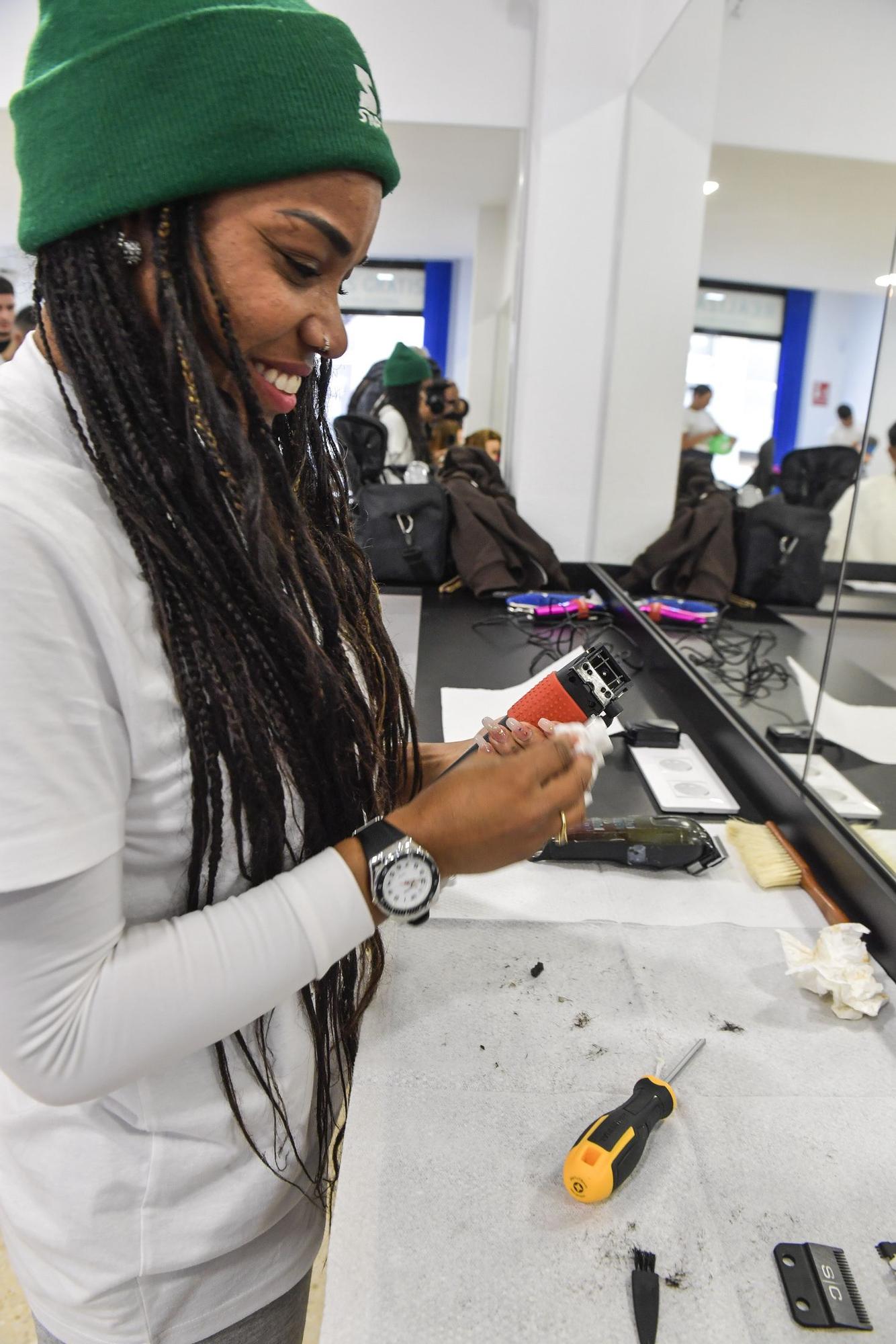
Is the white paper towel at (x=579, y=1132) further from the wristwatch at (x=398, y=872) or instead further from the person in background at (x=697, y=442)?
the person in background at (x=697, y=442)

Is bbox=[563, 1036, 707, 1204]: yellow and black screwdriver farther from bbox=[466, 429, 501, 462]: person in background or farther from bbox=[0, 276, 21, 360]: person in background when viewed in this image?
bbox=[466, 429, 501, 462]: person in background

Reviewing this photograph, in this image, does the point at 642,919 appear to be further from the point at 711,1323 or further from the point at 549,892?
the point at 711,1323

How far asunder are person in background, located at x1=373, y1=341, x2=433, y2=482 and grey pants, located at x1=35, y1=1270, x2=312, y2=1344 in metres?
2.94

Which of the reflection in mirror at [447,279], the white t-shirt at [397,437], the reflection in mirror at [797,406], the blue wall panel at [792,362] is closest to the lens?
the reflection in mirror at [797,406]

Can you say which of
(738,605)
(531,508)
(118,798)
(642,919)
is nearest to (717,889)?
(642,919)

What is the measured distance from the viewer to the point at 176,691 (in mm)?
480

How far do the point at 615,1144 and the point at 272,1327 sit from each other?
30 centimetres

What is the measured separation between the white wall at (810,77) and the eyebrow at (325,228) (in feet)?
4.75

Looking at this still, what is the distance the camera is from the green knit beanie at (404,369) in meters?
3.41

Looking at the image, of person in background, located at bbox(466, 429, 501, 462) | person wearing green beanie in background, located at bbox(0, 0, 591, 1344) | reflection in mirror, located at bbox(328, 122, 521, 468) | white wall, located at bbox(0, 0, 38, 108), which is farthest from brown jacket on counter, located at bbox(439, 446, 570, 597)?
white wall, located at bbox(0, 0, 38, 108)

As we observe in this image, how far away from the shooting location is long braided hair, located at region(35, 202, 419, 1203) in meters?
0.49

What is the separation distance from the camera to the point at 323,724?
22.1 inches

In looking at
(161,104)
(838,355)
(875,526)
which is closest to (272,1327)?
(161,104)

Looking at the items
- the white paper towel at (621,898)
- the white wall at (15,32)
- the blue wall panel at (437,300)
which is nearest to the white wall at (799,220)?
the white paper towel at (621,898)
